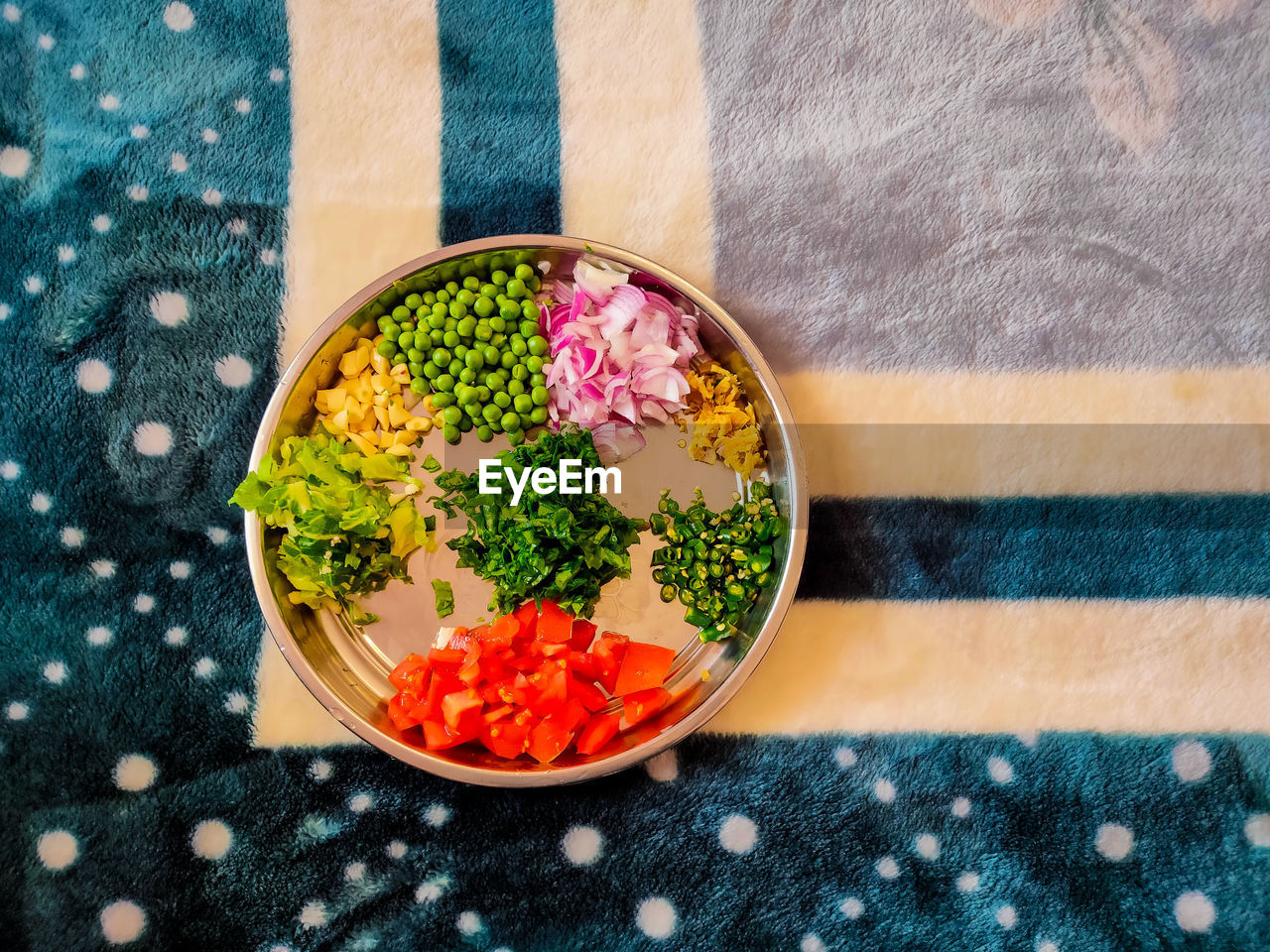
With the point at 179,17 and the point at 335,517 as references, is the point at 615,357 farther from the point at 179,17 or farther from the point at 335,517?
the point at 179,17

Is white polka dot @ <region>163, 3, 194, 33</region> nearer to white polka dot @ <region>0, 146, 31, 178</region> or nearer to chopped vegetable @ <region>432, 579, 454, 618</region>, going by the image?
white polka dot @ <region>0, 146, 31, 178</region>

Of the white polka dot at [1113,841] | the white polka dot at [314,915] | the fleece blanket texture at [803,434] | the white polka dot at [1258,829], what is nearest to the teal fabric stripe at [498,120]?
the fleece blanket texture at [803,434]

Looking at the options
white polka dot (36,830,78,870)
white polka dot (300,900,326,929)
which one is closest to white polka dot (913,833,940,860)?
white polka dot (300,900,326,929)

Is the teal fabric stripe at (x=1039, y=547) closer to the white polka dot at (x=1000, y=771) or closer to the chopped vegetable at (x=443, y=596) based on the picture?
the white polka dot at (x=1000, y=771)

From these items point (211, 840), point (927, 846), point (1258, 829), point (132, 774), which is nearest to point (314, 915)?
point (211, 840)

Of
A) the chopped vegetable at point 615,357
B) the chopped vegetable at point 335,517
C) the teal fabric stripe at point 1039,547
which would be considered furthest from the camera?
the teal fabric stripe at point 1039,547
